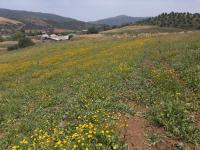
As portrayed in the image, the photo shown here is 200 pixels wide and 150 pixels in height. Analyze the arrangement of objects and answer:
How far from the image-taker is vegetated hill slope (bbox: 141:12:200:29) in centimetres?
12303

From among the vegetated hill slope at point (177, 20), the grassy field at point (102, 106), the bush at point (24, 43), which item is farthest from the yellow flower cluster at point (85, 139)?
the vegetated hill slope at point (177, 20)

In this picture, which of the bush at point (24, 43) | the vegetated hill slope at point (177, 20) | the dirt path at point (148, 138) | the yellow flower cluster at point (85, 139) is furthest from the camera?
the vegetated hill slope at point (177, 20)

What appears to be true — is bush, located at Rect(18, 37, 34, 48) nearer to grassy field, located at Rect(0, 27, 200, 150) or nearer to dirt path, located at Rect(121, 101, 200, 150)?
grassy field, located at Rect(0, 27, 200, 150)

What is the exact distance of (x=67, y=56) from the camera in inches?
1684

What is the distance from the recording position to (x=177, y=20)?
131 meters

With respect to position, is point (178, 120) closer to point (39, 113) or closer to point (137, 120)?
point (137, 120)

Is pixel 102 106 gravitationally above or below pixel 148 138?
above

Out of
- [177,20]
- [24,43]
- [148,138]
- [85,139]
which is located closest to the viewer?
[85,139]

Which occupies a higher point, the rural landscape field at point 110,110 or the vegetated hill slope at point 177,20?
the rural landscape field at point 110,110

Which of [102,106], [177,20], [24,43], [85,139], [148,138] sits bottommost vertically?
[177,20]

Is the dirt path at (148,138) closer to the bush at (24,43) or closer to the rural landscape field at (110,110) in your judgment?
the rural landscape field at (110,110)

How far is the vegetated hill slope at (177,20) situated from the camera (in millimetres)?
123025

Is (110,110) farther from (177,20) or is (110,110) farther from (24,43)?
(177,20)

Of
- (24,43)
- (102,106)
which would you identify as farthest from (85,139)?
(24,43)
